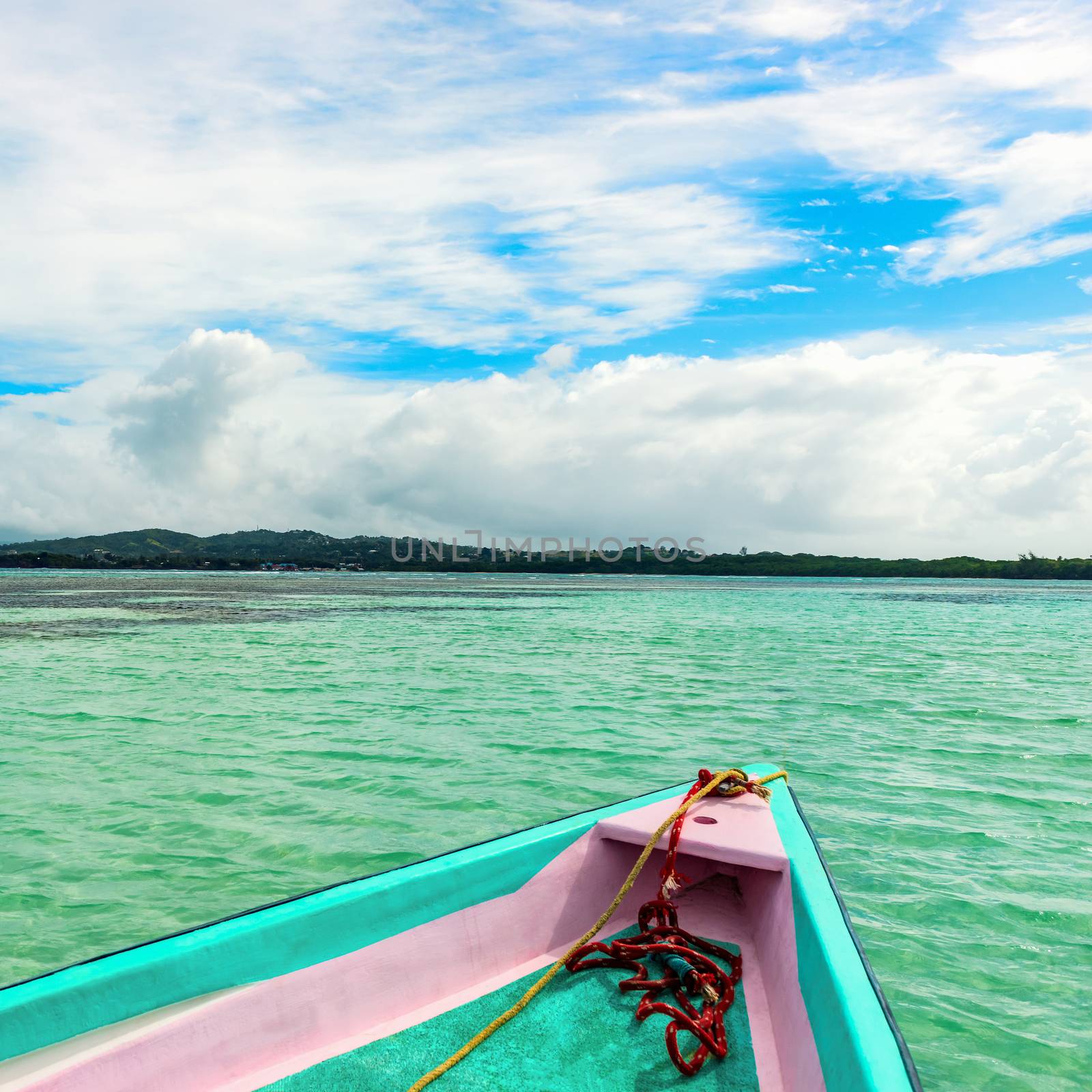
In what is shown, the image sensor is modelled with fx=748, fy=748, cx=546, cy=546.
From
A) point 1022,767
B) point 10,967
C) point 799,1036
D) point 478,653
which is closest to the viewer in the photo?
point 799,1036

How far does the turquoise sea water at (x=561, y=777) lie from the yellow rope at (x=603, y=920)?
1.33m

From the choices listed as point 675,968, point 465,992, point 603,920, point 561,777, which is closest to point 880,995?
point 675,968

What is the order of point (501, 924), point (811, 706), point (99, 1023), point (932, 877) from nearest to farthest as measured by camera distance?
point (99, 1023), point (501, 924), point (932, 877), point (811, 706)

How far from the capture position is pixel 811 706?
1333 centimetres

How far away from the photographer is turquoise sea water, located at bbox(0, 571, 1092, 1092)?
4.91 m

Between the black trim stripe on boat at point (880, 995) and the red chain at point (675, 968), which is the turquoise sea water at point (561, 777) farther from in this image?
the red chain at point (675, 968)

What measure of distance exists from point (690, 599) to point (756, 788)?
5175 cm

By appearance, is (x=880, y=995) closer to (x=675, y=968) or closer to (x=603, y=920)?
(x=675, y=968)

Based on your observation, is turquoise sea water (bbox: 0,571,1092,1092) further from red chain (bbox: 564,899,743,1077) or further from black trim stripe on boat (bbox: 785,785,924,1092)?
red chain (bbox: 564,899,743,1077)

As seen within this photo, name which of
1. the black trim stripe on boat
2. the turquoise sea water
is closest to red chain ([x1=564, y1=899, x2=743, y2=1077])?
the black trim stripe on boat

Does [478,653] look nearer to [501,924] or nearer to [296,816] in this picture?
[296,816]

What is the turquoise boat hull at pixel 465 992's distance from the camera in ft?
9.12

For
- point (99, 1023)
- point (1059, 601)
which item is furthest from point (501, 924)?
point (1059, 601)

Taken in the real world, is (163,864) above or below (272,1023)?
below
